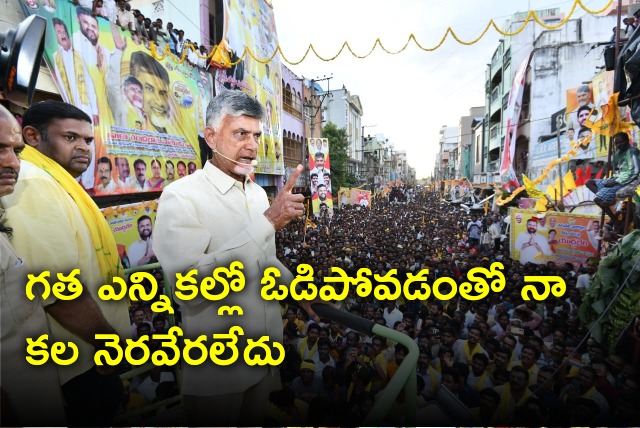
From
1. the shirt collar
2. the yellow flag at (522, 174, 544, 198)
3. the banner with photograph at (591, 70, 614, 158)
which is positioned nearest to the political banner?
the banner with photograph at (591, 70, 614, 158)

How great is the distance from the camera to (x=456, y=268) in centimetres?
866

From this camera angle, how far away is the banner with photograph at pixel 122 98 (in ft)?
23.1

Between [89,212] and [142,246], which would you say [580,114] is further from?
[89,212]

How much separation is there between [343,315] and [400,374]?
43 cm

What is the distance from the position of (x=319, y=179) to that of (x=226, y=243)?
1578 cm

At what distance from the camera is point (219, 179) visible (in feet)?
6.24

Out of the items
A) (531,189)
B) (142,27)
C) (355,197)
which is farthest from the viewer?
(355,197)

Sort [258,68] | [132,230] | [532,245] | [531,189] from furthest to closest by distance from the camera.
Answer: [258,68]
[531,189]
[532,245]
[132,230]

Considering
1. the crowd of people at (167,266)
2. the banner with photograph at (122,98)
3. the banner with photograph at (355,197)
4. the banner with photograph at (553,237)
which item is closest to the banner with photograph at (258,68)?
the banner with photograph at (122,98)

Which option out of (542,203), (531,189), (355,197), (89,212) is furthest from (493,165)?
(89,212)

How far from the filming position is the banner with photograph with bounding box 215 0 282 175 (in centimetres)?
1448

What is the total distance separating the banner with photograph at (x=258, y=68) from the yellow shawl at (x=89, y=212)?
37.6ft

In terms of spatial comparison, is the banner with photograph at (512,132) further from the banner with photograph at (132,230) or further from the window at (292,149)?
the banner with photograph at (132,230)

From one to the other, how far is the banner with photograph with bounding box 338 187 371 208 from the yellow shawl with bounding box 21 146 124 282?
24021 mm
